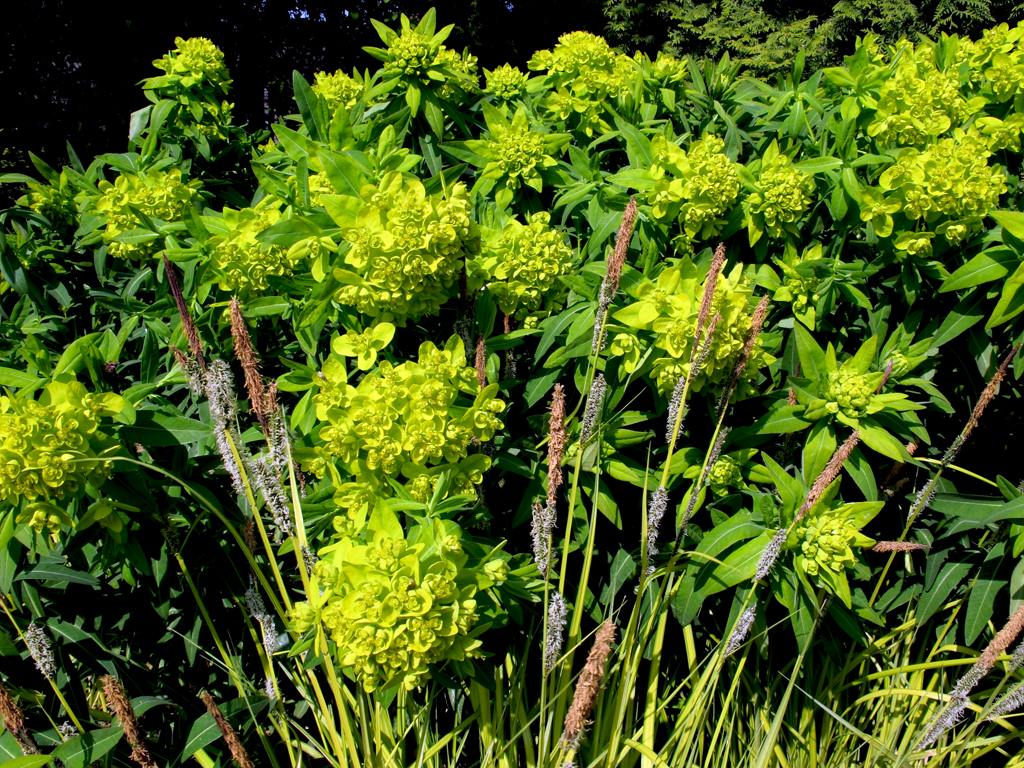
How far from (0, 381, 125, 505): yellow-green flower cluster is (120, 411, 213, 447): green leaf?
9 centimetres

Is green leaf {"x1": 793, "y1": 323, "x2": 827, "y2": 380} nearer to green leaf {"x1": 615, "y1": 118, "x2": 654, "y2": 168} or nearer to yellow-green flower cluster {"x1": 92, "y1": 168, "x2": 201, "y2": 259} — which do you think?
green leaf {"x1": 615, "y1": 118, "x2": 654, "y2": 168}

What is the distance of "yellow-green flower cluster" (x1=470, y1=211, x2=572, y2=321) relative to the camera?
1.91 m

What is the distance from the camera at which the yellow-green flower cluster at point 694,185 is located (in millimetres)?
1920

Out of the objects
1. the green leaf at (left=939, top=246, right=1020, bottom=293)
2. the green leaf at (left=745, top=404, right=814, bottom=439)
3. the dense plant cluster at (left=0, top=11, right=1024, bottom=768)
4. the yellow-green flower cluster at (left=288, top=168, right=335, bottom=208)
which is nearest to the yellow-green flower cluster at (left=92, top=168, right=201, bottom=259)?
the dense plant cluster at (left=0, top=11, right=1024, bottom=768)

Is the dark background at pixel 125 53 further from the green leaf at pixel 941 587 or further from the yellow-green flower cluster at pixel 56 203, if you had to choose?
the green leaf at pixel 941 587

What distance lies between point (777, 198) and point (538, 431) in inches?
38.9

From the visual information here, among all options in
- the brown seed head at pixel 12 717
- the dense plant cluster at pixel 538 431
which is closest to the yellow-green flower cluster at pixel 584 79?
the dense plant cluster at pixel 538 431

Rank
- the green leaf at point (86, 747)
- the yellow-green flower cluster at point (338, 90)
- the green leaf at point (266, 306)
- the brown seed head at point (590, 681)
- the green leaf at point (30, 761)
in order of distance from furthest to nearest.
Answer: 1. the yellow-green flower cluster at point (338, 90)
2. the green leaf at point (266, 306)
3. the green leaf at point (86, 747)
4. the green leaf at point (30, 761)
5. the brown seed head at point (590, 681)

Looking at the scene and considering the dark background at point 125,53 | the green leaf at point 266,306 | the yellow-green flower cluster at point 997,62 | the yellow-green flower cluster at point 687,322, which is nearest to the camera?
the yellow-green flower cluster at point 687,322

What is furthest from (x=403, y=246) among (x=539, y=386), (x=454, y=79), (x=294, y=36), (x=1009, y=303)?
(x=294, y=36)

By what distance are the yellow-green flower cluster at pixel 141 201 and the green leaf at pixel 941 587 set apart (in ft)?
9.23

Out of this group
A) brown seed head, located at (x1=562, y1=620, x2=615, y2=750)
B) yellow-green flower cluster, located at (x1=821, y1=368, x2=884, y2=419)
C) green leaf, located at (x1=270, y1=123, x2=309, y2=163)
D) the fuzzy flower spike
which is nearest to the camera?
brown seed head, located at (x1=562, y1=620, x2=615, y2=750)

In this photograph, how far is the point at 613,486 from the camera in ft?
7.11

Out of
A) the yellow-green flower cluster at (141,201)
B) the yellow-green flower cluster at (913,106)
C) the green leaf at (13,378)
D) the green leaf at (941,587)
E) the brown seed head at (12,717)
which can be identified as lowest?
the green leaf at (941,587)
